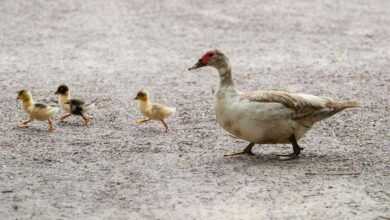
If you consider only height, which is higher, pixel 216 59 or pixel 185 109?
pixel 216 59

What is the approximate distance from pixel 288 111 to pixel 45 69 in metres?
4.91

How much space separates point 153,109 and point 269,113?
1.81m

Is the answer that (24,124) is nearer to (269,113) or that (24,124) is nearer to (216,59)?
(216,59)

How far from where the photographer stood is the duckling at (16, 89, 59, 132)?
28.2 feet

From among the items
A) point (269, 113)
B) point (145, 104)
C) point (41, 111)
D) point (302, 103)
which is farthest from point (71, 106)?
point (302, 103)

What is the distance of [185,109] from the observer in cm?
959

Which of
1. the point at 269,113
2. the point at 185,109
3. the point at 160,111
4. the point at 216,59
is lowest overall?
the point at 185,109

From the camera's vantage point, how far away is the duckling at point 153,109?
872 cm

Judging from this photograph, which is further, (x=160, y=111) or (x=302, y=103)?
(x=160, y=111)

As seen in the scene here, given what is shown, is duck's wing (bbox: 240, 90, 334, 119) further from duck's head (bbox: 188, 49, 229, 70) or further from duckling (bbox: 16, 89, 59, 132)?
duckling (bbox: 16, 89, 59, 132)

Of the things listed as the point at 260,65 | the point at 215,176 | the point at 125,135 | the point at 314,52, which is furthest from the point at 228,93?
the point at 314,52

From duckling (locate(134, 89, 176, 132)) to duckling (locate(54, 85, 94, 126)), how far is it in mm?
585

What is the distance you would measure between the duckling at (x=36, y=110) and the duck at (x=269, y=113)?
1997mm

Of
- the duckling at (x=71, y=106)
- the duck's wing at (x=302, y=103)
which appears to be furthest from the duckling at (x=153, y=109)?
the duck's wing at (x=302, y=103)
